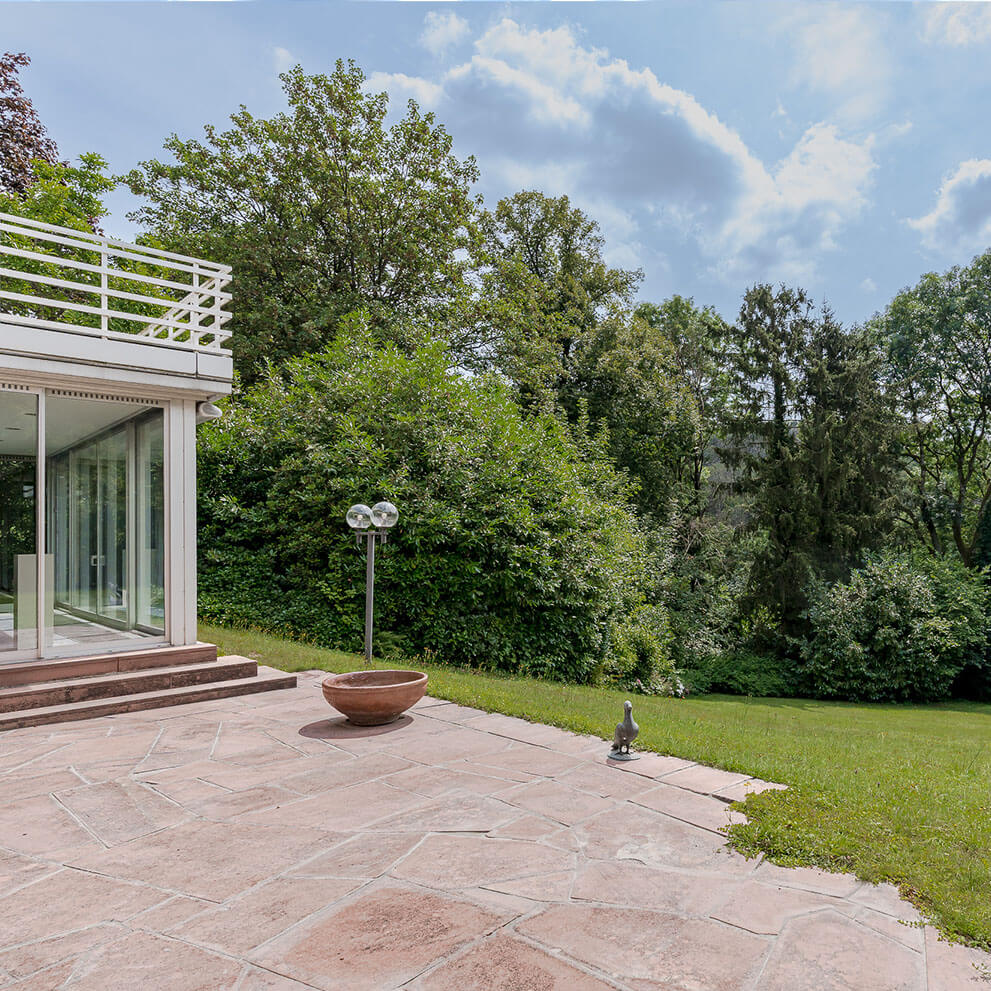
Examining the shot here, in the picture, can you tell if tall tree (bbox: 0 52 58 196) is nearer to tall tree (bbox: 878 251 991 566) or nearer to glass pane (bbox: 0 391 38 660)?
glass pane (bbox: 0 391 38 660)

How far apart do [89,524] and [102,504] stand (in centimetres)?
25

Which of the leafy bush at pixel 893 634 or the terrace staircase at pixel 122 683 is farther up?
the terrace staircase at pixel 122 683

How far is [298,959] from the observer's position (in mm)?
2379

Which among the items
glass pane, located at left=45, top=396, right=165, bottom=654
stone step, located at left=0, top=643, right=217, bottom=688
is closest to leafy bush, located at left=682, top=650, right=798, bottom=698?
stone step, located at left=0, top=643, right=217, bottom=688

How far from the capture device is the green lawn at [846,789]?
2967 millimetres

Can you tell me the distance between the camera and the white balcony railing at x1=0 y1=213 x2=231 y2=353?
6840mm

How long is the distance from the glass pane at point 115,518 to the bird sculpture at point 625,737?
16.4 ft

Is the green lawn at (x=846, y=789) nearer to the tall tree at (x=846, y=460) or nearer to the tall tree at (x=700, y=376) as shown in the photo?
the tall tree at (x=846, y=460)

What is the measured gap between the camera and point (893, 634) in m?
15.8

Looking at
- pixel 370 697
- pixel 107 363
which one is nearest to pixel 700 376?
pixel 107 363

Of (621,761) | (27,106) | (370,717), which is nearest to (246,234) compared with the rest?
(27,106)

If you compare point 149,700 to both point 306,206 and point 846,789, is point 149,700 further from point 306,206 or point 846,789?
point 306,206

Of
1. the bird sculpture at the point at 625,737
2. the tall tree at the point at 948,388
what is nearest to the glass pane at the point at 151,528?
the bird sculpture at the point at 625,737

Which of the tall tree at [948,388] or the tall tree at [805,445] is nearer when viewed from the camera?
the tall tree at [805,445]
